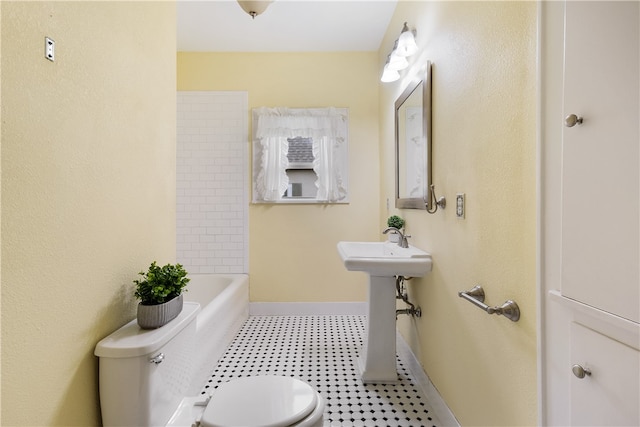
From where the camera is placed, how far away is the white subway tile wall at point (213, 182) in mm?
3035

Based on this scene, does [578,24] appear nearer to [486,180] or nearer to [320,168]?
[486,180]

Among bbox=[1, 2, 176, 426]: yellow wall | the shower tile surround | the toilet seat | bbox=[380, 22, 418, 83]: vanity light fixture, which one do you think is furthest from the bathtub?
bbox=[380, 22, 418, 83]: vanity light fixture

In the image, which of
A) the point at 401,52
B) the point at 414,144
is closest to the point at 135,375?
the point at 414,144

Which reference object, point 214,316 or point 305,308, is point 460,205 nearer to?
point 214,316

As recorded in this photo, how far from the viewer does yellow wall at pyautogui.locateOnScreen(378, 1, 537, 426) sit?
3.04 ft

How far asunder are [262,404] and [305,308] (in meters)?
2.08

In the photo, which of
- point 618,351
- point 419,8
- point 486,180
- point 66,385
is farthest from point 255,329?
point 419,8

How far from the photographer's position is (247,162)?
3.05 metres

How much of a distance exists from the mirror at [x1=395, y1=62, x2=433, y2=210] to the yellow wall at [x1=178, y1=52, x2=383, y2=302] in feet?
→ 2.49

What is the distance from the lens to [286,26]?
266 cm

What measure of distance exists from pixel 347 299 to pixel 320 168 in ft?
4.43

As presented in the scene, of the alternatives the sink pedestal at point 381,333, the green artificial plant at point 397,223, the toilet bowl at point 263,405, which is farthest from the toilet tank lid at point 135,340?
the green artificial plant at point 397,223

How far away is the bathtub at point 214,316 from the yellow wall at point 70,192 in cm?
63

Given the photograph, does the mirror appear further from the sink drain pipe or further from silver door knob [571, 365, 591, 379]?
silver door knob [571, 365, 591, 379]
